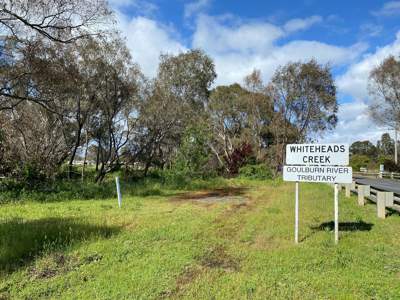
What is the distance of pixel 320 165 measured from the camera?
680cm

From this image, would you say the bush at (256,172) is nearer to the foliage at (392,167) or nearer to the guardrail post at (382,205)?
the guardrail post at (382,205)

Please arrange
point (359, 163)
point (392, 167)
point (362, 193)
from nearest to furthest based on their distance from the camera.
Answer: point (362, 193), point (392, 167), point (359, 163)

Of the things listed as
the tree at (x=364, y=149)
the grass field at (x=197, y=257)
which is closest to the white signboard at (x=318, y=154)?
the grass field at (x=197, y=257)

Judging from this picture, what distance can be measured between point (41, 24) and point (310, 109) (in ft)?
86.0

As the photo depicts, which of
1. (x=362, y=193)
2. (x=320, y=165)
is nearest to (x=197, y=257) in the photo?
(x=320, y=165)

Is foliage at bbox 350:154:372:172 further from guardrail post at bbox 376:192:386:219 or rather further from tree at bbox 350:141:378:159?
guardrail post at bbox 376:192:386:219

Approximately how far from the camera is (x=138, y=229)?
770 centimetres

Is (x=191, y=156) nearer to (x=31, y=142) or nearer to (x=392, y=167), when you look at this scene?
(x=31, y=142)

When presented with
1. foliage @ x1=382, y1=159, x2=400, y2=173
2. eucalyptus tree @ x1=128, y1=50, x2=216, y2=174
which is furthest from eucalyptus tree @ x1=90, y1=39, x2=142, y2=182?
foliage @ x1=382, y1=159, x2=400, y2=173

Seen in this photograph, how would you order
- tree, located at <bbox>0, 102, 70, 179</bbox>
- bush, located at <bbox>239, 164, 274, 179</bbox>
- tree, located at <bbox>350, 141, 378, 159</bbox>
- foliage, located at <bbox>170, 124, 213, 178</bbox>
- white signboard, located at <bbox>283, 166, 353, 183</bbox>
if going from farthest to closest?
tree, located at <bbox>350, 141, 378, 159</bbox> < bush, located at <bbox>239, 164, 274, 179</bbox> < foliage, located at <bbox>170, 124, 213, 178</bbox> < tree, located at <bbox>0, 102, 70, 179</bbox> < white signboard, located at <bbox>283, 166, 353, 183</bbox>

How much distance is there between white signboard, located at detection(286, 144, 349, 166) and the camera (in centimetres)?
657

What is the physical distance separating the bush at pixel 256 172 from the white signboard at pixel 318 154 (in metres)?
21.3

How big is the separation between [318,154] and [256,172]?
22.7m

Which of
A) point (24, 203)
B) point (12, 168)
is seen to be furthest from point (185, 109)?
point (24, 203)
